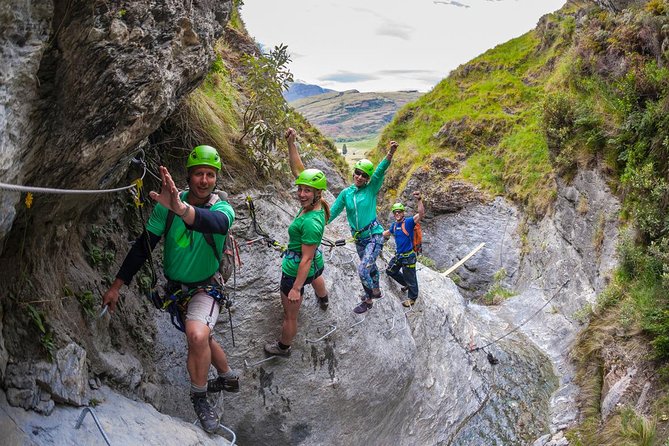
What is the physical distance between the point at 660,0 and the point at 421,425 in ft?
46.7

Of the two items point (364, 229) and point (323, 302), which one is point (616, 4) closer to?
point (364, 229)

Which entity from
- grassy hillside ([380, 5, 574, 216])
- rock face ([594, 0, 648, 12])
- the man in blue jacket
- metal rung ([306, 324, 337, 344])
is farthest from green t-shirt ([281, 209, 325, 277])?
grassy hillside ([380, 5, 574, 216])

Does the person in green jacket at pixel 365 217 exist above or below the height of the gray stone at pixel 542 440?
above

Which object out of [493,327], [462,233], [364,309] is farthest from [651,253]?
[462,233]

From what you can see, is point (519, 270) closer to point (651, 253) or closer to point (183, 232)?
point (651, 253)

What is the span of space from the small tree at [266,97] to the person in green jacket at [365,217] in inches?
63.4

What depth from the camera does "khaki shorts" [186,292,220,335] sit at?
17.4 ft

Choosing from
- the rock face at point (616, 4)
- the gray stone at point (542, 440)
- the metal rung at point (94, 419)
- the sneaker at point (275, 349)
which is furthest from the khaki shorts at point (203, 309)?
the rock face at point (616, 4)

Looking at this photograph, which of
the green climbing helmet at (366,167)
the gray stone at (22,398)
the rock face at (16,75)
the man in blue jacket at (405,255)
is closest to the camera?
the rock face at (16,75)

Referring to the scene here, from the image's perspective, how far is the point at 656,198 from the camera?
11.9 meters

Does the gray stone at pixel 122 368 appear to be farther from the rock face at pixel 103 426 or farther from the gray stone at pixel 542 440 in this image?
the gray stone at pixel 542 440

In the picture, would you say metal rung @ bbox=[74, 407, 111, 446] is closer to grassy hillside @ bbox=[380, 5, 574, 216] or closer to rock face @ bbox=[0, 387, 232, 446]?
rock face @ bbox=[0, 387, 232, 446]

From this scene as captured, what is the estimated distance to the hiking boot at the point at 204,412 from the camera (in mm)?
5531

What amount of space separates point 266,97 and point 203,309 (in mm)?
4210
